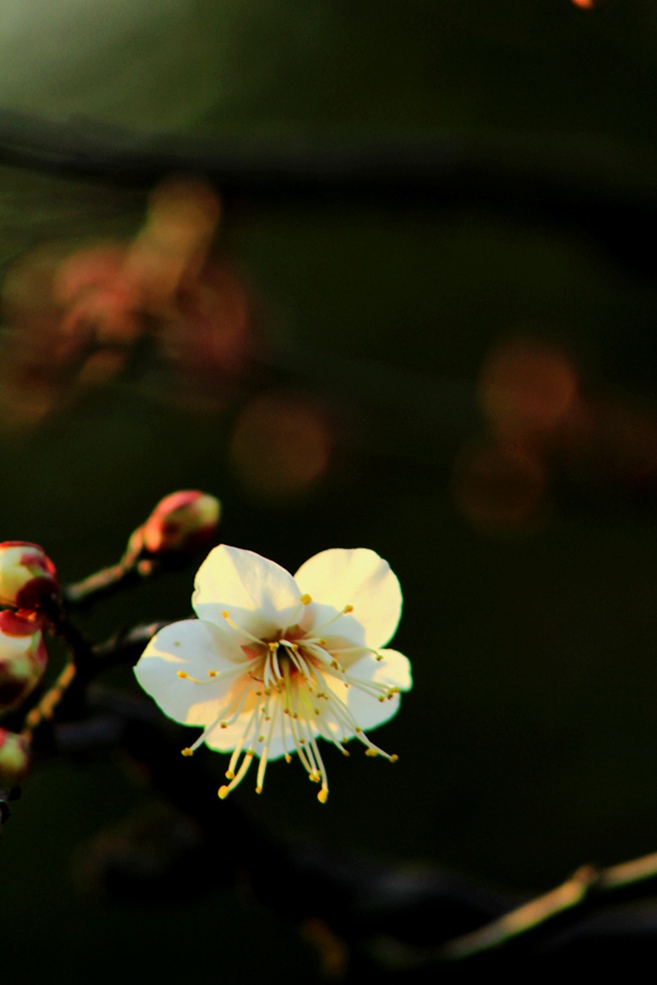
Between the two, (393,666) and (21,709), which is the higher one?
(393,666)

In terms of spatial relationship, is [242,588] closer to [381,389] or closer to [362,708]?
[362,708]

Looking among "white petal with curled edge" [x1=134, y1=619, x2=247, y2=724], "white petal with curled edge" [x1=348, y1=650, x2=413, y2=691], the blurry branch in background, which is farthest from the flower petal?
the blurry branch in background

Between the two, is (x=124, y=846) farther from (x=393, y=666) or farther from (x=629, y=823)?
(x=629, y=823)

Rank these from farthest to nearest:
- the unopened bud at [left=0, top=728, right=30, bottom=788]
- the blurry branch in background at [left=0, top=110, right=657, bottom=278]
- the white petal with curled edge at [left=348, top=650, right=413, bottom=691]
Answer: the blurry branch in background at [left=0, top=110, right=657, bottom=278], the white petal with curled edge at [left=348, top=650, right=413, bottom=691], the unopened bud at [left=0, top=728, right=30, bottom=788]

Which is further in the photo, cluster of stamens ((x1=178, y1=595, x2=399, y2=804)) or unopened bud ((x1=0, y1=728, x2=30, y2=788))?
cluster of stamens ((x1=178, y1=595, x2=399, y2=804))

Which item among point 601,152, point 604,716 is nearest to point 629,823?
point 604,716

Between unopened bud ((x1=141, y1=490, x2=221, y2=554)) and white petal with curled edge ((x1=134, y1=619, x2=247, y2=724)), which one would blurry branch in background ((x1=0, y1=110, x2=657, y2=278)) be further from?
white petal with curled edge ((x1=134, y1=619, x2=247, y2=724))
